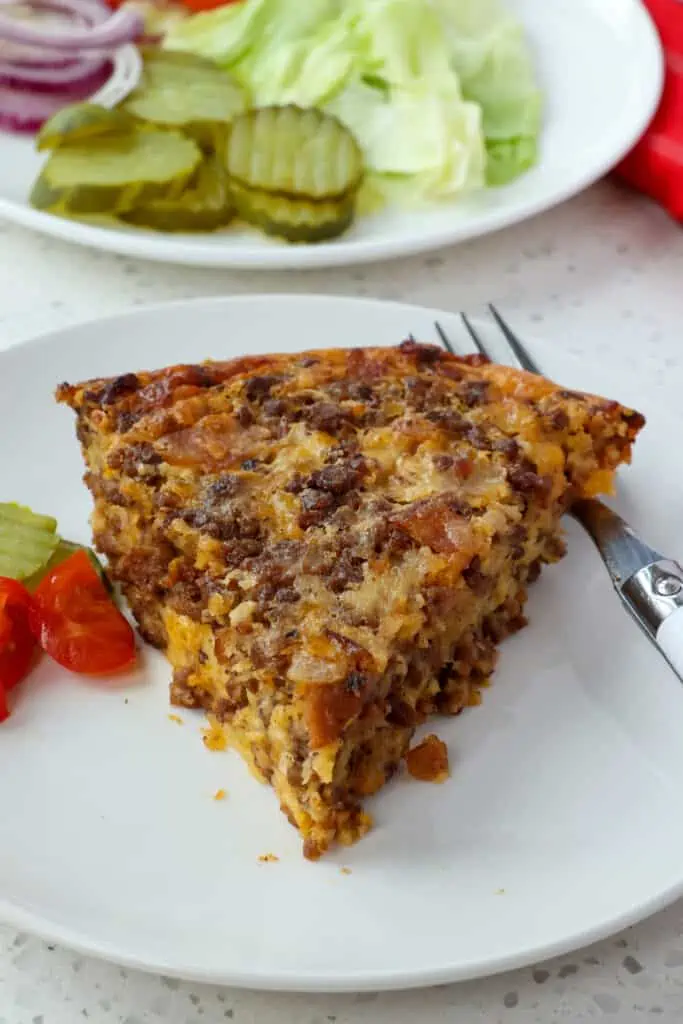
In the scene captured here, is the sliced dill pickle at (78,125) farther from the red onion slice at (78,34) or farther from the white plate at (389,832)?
the white plate at (389,832)

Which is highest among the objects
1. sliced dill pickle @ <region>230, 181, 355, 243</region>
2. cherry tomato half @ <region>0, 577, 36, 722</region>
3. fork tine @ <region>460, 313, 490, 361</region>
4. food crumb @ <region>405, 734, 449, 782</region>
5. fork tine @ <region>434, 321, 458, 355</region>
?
fork tine @ <region>460, 313, 490, 361</region>

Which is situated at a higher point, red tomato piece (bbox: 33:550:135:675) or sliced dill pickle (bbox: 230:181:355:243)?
sliced dill pickle (bbox: 230:181:355:243)

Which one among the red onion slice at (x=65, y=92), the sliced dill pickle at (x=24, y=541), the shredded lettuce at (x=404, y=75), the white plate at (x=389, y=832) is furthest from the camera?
the red onion slice at (x=65, y=92)

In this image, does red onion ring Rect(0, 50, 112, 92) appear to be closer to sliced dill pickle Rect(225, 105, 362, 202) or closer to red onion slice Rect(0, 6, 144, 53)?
red onion slice Rect(0, 6, 144, 53)

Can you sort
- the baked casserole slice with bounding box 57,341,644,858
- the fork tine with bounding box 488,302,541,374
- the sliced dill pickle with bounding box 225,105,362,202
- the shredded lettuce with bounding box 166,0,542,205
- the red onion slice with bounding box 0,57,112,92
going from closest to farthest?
the baked casserole slice with bounding box 57,341,644,858 < the fork tine with bounding box 488,302,541,374 < the sliced dill pickle with bounding box 225,105,362,202 < the shredded lettuce with bounding box 166,0,542,205 < the red onion slice with bounding box 0,57,112,92

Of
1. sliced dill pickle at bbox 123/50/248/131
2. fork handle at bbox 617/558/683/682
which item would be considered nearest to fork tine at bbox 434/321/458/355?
fork handle at bbox 617/558/683/682

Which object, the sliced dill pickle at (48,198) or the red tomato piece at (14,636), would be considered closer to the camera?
the red tomato piece at (14,636)

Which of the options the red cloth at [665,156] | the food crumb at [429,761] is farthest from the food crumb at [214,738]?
the red cloth at [665,156]
